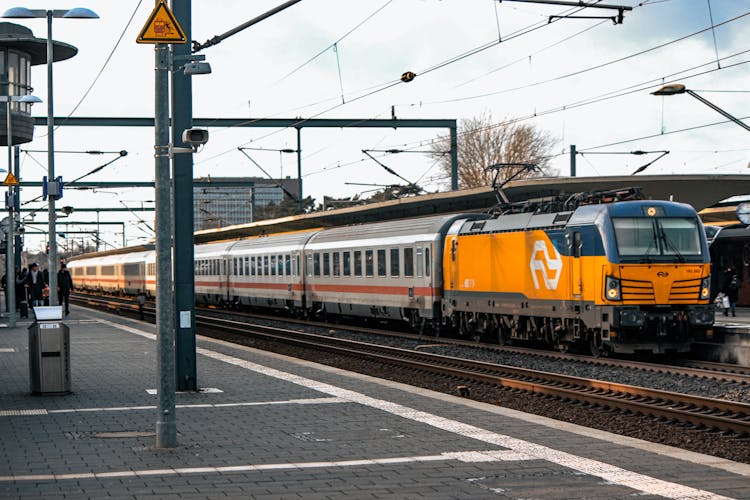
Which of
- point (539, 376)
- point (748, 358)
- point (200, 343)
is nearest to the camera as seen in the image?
point (539, 376)

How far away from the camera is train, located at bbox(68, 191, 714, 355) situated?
19609 millimetres

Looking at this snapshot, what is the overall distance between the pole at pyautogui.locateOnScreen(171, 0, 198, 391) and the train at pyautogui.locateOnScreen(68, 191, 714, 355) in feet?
26.2

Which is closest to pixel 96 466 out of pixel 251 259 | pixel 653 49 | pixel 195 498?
pixel 195 498

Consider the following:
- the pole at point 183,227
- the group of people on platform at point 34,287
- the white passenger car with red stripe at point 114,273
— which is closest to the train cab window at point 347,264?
the group of people on platform at point 34,287

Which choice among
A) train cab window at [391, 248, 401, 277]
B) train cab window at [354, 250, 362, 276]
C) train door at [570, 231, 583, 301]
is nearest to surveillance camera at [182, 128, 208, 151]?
train door at [570, 231, 583, 301]

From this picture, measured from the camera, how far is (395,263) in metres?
29.3

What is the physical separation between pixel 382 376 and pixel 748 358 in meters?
7.16

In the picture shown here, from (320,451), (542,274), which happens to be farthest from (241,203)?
(320,451)

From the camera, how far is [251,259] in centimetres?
4378

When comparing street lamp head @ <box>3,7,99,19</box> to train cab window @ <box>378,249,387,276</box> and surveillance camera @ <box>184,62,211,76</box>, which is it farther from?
surveillance camera @ <box>184,62,211,76</box>

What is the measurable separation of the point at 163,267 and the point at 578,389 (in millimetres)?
7824

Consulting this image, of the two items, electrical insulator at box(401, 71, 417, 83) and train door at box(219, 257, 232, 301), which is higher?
electrical insulator at box(401, 71, 417, 83)

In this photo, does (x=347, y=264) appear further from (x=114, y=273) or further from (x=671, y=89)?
(x=114, y=273)

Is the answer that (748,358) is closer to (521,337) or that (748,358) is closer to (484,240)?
(521,337)
